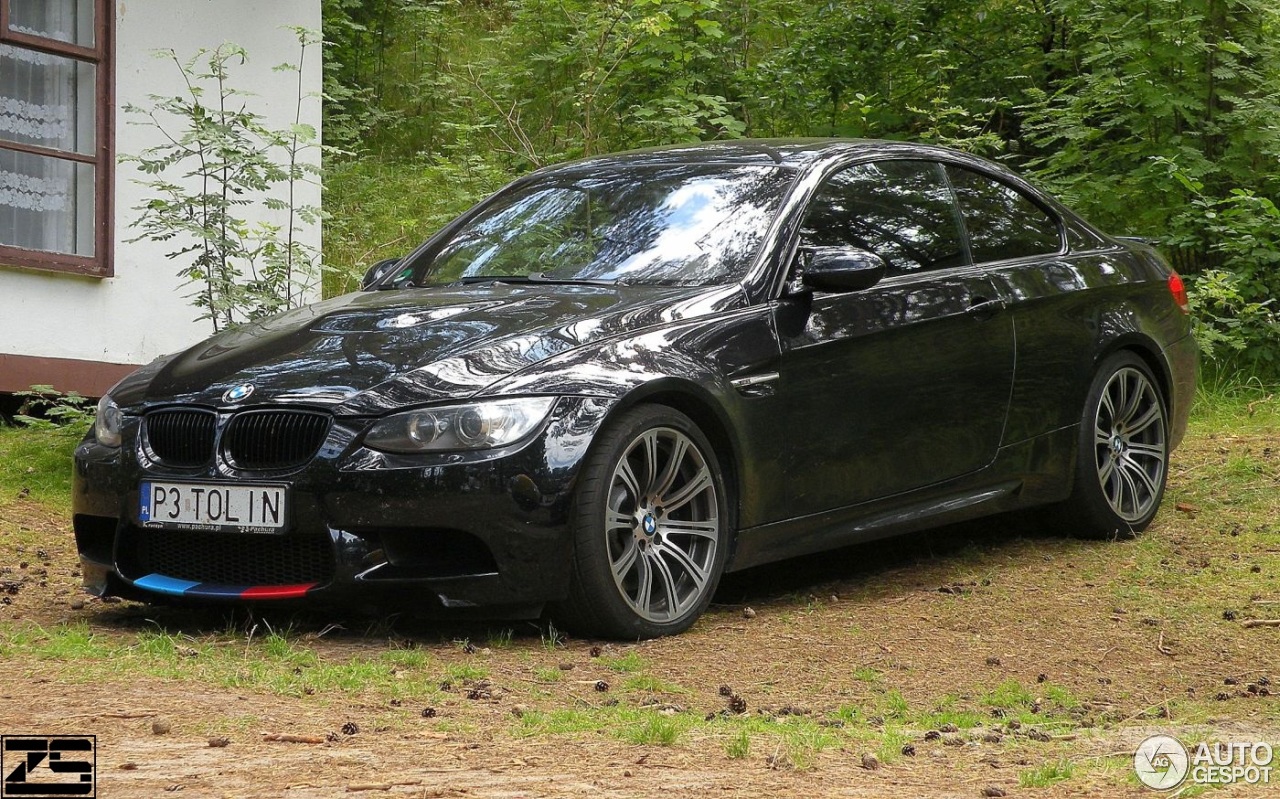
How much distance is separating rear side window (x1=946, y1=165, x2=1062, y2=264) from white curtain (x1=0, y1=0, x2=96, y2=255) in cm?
525

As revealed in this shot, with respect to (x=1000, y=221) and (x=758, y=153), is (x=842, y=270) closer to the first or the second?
(x=758, y=153)

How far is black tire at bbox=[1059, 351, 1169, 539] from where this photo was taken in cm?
673

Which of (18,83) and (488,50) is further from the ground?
(488,50)

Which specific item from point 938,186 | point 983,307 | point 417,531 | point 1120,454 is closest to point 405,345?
point 417,531

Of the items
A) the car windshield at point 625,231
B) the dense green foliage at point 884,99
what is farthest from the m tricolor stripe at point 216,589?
the dense green foliage at point 884,99

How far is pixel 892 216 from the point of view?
6.19m

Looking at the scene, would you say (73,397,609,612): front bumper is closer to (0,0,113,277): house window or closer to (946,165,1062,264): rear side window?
(946,165,1062,264): rear side window

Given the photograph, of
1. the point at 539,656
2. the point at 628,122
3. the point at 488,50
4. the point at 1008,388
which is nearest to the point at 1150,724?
the point at 539,656

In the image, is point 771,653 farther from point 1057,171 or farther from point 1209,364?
point 1057,171

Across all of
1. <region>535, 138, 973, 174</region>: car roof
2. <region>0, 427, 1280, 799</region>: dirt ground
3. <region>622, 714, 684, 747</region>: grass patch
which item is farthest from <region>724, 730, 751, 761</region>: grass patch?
<region>535, 138, 973, 174</region>: car roof

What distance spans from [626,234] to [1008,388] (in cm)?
161

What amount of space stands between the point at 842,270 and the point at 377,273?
76.5 inches

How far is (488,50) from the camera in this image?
2081cm

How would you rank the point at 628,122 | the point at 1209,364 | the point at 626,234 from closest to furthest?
the point at 626,234 → the point at 1209,364 → the point at 628,122
